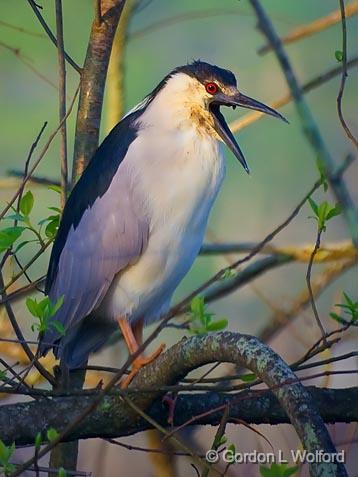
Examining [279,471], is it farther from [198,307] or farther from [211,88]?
[211,88]

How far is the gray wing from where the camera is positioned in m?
2.42

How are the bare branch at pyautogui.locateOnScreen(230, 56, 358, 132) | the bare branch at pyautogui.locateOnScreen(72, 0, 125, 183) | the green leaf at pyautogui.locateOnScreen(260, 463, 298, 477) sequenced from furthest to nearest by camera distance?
the bare branch at pyautogui.locateOnScreen(230, 56, 358, 132), the bare branch at pyautogui.locateOnScreen(72, 0, 125, 183), the green leaf at pyautogui.locateOnScreen(260, 463, 298, 477)

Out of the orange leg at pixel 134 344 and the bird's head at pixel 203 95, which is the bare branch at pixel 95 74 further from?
the orange leg at pixel 134 344

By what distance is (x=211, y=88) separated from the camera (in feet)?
8.00

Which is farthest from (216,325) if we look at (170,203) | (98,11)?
(98,11)

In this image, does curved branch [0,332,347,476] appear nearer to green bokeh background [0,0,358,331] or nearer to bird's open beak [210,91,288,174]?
bird's open beak [210,91,288,174]

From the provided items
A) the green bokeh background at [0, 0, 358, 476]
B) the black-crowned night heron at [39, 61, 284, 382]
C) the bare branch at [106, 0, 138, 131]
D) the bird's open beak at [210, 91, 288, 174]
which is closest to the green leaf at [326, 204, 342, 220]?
the bird's open beak at [210, 91, 288, 174]

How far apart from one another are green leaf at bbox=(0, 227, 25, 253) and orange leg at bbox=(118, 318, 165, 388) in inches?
18.1

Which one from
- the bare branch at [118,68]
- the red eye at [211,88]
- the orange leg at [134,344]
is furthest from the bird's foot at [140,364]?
the bare branch at [118,68]

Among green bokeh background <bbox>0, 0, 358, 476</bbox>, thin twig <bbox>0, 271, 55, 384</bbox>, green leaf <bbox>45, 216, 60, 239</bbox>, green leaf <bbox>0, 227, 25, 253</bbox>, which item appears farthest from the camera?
green bokeh background <bbox>0, 0, 358, 476</bbox>

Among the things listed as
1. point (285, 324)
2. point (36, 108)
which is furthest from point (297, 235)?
point (285, 324)

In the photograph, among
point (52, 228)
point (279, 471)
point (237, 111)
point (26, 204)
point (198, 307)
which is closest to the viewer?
point (279, 471)

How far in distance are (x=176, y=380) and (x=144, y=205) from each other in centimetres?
66

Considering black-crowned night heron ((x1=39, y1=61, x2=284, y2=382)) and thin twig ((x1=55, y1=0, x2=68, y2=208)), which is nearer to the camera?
thin twig ((x1=55, y1=0, x2=68, y2=208))
